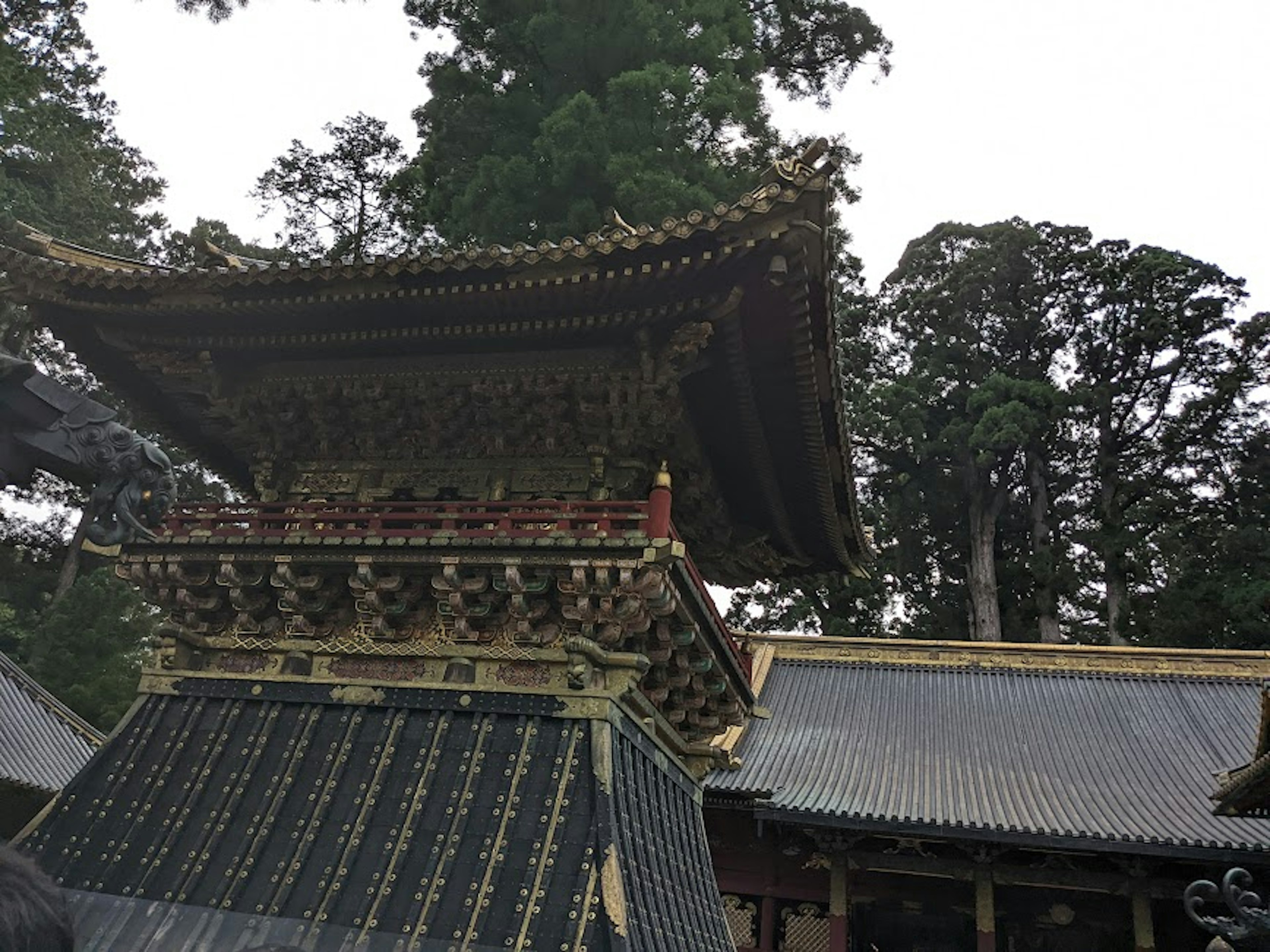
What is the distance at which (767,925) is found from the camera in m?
15.1

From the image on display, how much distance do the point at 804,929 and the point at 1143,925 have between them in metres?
5.14

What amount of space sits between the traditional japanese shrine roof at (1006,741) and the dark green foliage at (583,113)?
10.1 metres

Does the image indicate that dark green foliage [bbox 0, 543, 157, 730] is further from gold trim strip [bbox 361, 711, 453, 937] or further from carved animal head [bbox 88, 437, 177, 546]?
carved animal head [bbox 88, 437, 177, 546]

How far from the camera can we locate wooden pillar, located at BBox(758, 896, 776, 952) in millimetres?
14938

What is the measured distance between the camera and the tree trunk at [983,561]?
32594 millimetres

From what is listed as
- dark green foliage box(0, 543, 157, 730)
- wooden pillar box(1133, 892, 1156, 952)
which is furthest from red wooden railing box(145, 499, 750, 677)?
dark green foliage box(0, 543, 157, 730)

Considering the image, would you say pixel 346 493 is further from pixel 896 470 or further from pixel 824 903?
pixel 896 470

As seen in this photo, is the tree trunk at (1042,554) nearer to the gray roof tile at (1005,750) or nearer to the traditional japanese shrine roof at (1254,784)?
the gray roof tile at (1005,750)

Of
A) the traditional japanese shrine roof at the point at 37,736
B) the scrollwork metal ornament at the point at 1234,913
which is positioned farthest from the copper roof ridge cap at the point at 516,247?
the traditional japanese shrine roof at the point at 37,736

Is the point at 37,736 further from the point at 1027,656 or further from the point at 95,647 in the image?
the point at 1027,656

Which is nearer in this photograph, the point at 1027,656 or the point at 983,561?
the point at 1027,656

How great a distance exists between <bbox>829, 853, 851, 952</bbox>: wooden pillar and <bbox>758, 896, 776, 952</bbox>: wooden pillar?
103 centimetres

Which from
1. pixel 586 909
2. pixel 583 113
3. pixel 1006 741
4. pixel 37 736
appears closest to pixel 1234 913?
pixel 586 909

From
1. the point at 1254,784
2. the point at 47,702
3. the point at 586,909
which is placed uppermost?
the point at 1254,784
